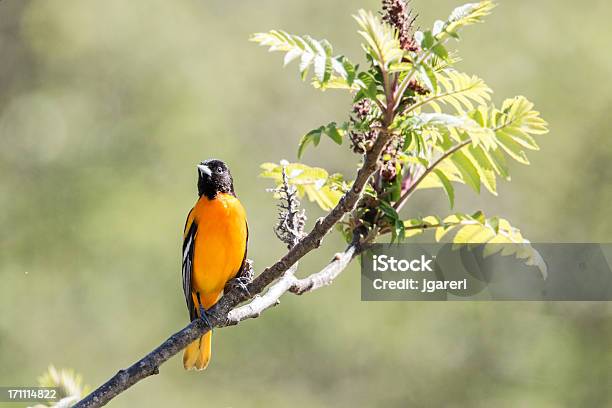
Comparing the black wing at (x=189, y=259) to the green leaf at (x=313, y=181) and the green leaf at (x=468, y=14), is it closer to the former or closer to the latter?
the green leaf at (x=313, y=181)

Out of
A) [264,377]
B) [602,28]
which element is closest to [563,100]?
[602,28]

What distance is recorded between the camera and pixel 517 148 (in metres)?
3.22

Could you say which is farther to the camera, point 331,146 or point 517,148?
point 331,146

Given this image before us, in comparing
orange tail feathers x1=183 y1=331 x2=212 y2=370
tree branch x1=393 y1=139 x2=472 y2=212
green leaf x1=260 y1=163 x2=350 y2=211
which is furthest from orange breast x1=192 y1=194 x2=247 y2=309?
tree branch x1=393 y1=139 x2=472 y2=212

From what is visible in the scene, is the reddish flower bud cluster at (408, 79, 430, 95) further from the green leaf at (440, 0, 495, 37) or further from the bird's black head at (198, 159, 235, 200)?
the bird's black head at (198, 159, 235, 200)

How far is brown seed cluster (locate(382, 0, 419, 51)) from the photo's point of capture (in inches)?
115

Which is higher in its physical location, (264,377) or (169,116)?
(169,116)

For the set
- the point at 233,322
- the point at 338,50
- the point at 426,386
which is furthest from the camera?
the point at 338,50

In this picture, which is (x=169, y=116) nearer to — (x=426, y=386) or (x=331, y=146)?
(x=331, y=146)

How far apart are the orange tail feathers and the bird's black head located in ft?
2.81

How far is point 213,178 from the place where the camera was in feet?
17.1

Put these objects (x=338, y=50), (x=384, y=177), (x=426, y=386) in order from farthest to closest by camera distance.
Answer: (x=338, y=50) < (x=426, y=386) < (x=384, y=177)

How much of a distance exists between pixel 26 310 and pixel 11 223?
1.33 m

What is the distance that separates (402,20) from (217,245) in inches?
86.2
